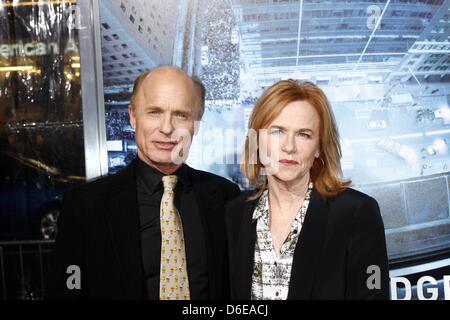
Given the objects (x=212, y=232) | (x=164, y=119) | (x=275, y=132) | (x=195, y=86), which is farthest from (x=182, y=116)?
(x=212, y=232)

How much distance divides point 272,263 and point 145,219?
571 millimetres

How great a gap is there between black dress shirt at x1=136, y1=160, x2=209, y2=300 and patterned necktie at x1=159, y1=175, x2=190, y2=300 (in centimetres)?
3

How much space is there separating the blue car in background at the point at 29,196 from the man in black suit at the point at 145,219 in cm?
51

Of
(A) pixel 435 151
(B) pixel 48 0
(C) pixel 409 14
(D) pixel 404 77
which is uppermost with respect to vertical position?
(B) pixel 48 0

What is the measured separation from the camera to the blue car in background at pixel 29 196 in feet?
7.95

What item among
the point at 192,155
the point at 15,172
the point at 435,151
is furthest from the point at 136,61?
the point at 435,151

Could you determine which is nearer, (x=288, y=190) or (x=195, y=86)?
(x=288, y=190)

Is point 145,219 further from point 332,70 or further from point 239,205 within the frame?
point 332,70

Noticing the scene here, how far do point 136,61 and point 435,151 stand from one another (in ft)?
5.40

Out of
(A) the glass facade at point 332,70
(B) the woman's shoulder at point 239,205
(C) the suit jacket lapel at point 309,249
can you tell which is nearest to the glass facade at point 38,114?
(A) the glass facade at point 332,70

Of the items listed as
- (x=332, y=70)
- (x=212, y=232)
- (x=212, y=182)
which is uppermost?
(x=332, y=70)

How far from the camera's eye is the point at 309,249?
171 centimetres
